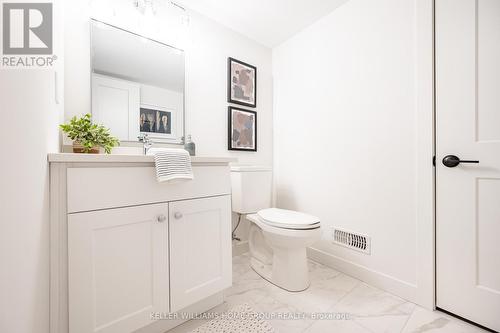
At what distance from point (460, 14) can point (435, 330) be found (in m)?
1.66

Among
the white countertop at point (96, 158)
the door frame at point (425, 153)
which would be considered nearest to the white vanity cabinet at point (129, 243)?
the white countertop at point (96, 158)

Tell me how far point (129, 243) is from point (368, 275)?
5.14 feet

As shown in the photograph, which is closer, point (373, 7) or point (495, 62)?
point (495, 62)

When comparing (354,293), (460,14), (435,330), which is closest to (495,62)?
(460,14)

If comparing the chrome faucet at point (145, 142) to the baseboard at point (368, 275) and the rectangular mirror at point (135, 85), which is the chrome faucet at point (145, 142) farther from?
the baseboard at point (368, 275)

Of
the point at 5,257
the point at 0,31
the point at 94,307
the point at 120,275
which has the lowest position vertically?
the point at 94,307

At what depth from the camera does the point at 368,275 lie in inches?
60.3

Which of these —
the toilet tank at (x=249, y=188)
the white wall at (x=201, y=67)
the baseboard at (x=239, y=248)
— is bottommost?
the baseboard at (x=239, y=248)

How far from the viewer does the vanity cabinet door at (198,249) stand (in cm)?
106

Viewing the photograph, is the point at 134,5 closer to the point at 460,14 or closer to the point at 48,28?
the point at 48,28

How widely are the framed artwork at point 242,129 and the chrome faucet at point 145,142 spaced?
710 mm

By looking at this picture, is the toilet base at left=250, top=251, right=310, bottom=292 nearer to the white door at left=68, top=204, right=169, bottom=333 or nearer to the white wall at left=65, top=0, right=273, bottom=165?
the white door at left=68, top=204, right=169, bottom=333

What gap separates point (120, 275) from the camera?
0.91 m

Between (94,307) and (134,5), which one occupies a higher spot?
(134,5)
